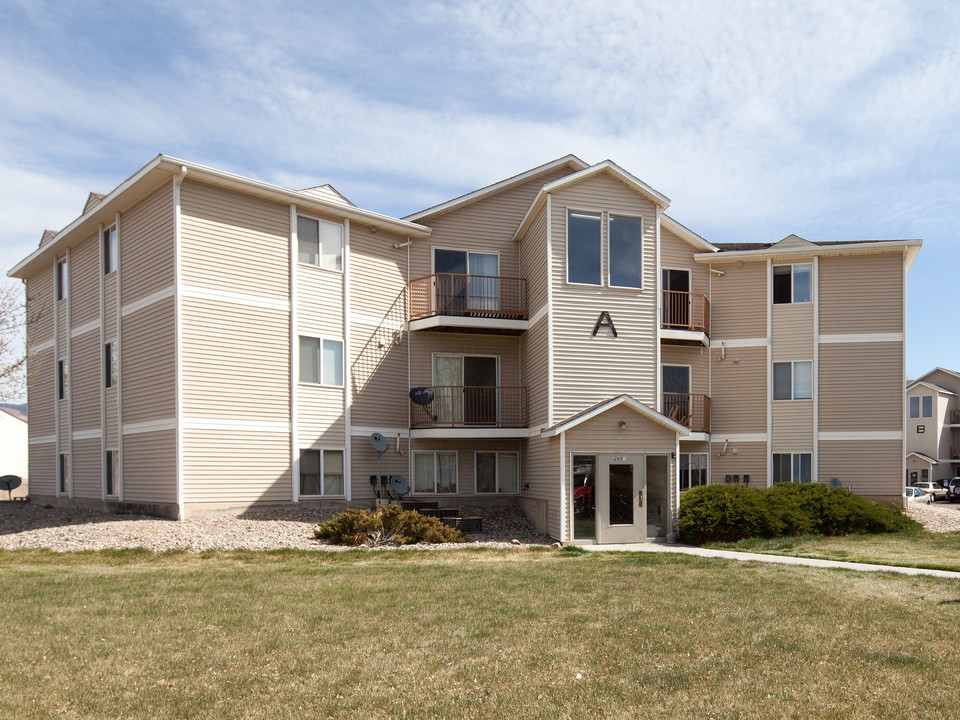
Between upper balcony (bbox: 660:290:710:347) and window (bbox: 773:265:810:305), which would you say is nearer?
upper balcony (bbox: 660:290:710:347)

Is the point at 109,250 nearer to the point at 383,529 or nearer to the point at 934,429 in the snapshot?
the point at 383,529

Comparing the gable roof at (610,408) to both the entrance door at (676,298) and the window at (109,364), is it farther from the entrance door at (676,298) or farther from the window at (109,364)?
the window at (109,364)

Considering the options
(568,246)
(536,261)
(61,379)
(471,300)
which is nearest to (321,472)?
(471,300)

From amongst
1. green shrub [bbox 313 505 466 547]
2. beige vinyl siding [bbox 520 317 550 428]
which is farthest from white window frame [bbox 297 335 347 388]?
beige vinyl siding [bbox 520 317 550 428]

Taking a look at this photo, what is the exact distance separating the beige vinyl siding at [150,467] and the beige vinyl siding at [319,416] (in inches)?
126

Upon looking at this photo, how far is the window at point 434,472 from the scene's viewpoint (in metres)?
23.7

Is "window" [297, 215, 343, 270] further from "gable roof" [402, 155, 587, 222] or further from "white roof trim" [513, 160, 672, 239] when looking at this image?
"white roof trim" [513, 160, 672, 239]

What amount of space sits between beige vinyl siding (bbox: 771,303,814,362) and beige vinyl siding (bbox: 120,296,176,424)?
17.7 metres

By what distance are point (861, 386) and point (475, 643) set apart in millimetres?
20665

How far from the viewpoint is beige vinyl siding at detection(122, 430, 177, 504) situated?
19.4 meters

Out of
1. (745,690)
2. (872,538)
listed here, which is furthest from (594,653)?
(872,538)

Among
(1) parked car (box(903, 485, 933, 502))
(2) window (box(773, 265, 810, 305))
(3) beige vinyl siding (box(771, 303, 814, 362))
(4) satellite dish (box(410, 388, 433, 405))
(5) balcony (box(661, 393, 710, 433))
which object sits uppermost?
(2) window (box(773, 265, 810, 305))

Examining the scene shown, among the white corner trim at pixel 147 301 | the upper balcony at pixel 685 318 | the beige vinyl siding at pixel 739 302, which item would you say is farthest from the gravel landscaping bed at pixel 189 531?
the beige vinyl siding at pixel 739 302

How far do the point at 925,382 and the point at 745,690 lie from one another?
6556 cm
